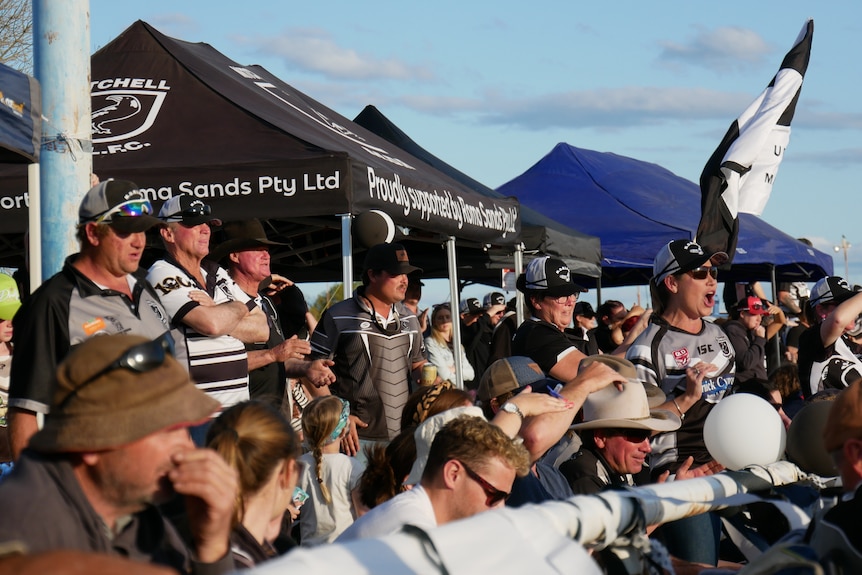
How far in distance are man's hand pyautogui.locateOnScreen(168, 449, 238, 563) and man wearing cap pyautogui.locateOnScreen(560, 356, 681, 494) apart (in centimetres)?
239

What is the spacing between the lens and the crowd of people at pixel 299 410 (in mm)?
2141

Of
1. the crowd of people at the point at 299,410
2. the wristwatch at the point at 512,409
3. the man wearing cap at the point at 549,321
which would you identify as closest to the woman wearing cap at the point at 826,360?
the crowd of people at the point at 299,410

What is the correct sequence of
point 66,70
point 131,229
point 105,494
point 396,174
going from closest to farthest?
1. point 105,494
2. point 131,229
3. point 66,70
4. point 396,174

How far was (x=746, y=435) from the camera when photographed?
11.9 feet

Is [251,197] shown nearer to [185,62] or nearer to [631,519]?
[185,62]

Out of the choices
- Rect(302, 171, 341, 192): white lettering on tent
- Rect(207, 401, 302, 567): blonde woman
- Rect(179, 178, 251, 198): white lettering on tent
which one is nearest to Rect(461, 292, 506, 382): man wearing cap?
Rect(302, 171, 341, 192): white lettering on tent

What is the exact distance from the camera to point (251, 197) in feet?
23.9

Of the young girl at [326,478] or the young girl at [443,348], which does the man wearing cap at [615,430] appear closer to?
the young girl at [326,478]

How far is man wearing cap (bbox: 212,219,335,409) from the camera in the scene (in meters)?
5.65

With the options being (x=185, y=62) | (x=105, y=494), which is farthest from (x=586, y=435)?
(x=185, y=62)

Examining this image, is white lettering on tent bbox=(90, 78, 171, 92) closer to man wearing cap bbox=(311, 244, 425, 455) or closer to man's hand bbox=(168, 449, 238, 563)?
man wearing cap bbox=(311, 244, 425, 455)

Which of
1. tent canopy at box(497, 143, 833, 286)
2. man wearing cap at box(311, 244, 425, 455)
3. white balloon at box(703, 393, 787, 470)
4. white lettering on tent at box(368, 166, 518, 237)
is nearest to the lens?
white balloon at box(703, 393, 787, 470)

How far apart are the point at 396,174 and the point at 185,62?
6.03ft

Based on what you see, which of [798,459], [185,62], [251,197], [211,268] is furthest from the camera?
[185,62]
